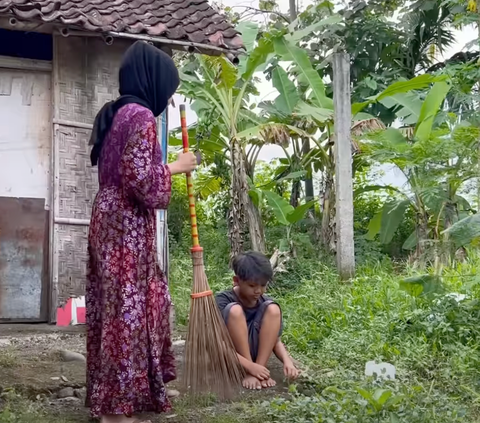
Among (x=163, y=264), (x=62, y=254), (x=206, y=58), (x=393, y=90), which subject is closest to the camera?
(x=62, y=254)

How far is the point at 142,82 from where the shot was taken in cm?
339

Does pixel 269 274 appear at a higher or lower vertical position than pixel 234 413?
higher

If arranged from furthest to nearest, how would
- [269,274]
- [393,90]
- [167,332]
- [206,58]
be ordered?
[206,58], [393,90], [269,274], [167,332]

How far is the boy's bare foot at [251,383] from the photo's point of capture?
4023mm

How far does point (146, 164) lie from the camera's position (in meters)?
3.25

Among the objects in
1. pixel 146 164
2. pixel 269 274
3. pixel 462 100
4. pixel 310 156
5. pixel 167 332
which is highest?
pixel 462 100

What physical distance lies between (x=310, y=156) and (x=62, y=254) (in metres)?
4.36

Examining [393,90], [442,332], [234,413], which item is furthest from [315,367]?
[393,90]

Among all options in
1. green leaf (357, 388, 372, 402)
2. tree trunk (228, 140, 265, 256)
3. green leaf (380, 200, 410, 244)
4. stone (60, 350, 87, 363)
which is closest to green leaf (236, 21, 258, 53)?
tree trunk (228, 140, 265, 256)

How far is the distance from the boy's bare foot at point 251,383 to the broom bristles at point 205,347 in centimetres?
13

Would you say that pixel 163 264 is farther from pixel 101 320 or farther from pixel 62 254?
pixel 101 320

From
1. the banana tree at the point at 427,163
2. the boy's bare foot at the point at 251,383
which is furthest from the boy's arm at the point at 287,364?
the banana tree at the point at 427,163

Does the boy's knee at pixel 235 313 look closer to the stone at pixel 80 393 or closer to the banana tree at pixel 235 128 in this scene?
the stone at pixel 80 393

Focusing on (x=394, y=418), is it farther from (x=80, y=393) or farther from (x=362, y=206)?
(x=362, y=206)
